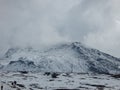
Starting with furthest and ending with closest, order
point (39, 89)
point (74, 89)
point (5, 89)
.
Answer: point (74, 89)
point (39, 89)
point (5, 89)

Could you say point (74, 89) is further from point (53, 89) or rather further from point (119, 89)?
point (119, 89)

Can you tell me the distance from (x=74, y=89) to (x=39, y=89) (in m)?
11.3

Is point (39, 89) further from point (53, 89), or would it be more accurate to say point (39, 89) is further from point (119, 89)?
point (119, 89)

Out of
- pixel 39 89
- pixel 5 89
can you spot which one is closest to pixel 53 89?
pixel 39 89

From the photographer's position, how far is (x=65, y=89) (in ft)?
267

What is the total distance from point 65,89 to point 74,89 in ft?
8.98

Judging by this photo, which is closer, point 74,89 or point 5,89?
point 5,89

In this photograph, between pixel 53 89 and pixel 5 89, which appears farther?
pixel 53 89

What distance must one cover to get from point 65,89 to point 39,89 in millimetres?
8670

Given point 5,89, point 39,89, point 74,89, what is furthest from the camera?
point 74,89

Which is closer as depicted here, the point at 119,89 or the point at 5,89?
the point at 5,89

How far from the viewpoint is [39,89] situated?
76.5m

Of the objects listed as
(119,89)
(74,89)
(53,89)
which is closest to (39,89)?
(53,89)

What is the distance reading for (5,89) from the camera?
63.6m
